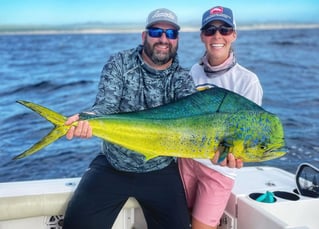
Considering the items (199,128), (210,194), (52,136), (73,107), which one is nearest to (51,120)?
(52,136)

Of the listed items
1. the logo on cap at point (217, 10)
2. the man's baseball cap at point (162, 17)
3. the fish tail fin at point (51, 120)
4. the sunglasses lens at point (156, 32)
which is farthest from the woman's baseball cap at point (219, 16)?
the fish tail fin at point (51, 120)

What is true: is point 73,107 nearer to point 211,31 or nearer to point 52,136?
point 211,31

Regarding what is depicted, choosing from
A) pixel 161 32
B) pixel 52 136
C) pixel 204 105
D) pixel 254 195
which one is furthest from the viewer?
pixel 254 195

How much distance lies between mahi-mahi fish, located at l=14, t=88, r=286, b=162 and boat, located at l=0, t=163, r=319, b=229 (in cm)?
66

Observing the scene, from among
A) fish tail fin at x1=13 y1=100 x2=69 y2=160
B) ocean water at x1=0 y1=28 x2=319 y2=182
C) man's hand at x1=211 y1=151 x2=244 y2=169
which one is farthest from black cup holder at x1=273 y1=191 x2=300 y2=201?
ocean water at x1=0 y1=28 x2=319 y2=182

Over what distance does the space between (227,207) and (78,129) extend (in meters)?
1.41

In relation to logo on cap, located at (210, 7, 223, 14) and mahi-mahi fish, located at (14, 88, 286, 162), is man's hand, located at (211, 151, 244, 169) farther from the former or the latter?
logo on cap, located at (210, 7, 223, 14)

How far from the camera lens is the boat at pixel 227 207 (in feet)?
9.02

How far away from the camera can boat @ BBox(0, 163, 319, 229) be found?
2.75m

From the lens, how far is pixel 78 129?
2104 millimetres

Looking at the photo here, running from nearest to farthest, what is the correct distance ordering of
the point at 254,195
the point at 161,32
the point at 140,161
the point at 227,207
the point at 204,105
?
the point at 204,105 → the point at 161,32 → the point at 140,161 → the point at 254,195 → the point at 227,207

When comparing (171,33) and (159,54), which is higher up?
→ (171,33)

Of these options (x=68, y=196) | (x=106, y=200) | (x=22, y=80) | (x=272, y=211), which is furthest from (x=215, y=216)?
(x=22, y=80)

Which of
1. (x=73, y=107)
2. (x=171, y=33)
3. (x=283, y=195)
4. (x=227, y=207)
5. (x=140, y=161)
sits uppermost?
(x=171, y=33)
